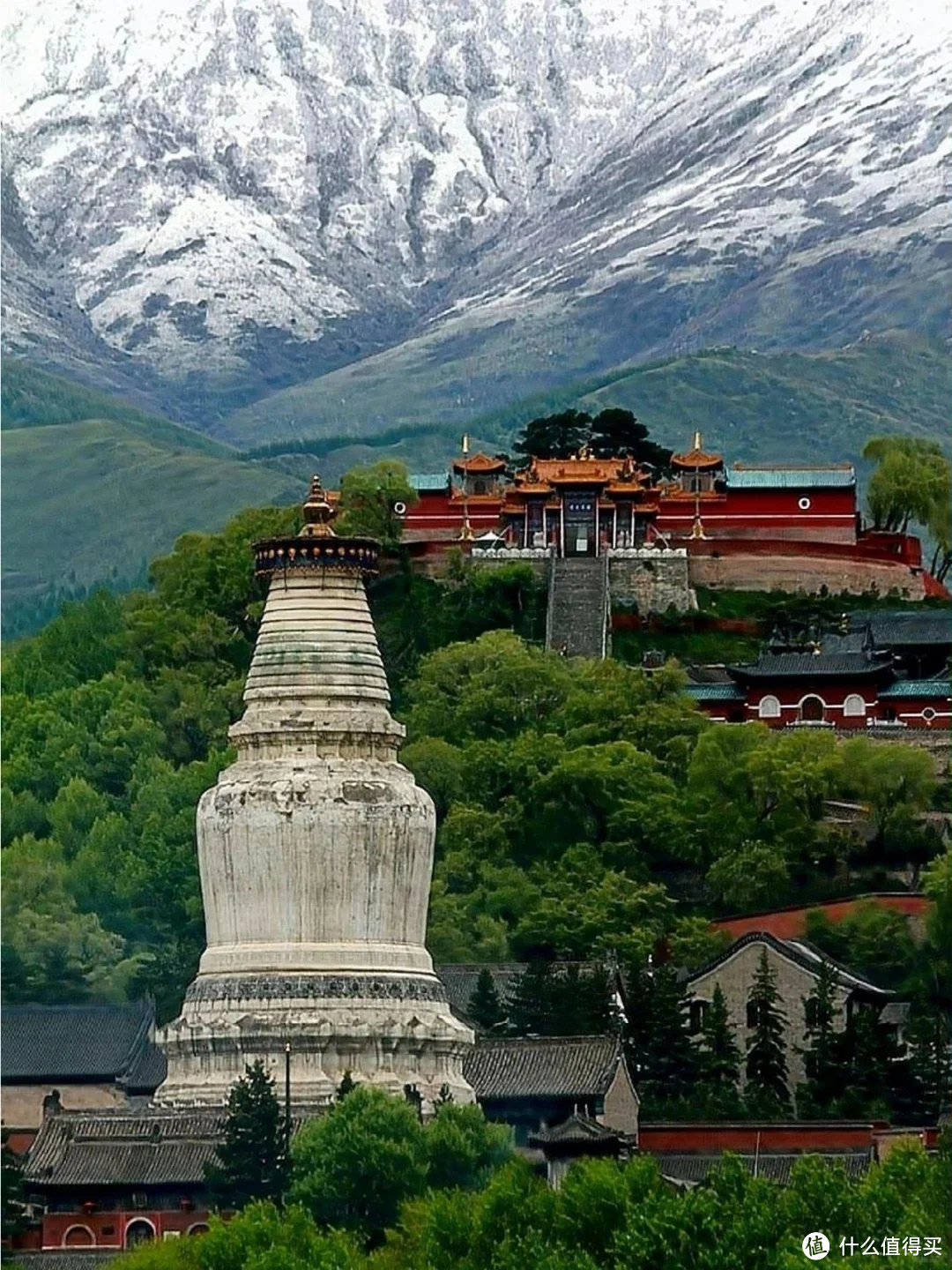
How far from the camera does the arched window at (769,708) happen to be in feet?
218

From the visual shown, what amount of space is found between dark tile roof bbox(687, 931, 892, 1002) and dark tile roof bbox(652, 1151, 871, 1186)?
7.58 meters

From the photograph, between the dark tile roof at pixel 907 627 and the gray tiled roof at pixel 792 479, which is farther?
the gray tiled roof at pixel 792 479

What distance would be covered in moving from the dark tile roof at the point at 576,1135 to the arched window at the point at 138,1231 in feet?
12.9

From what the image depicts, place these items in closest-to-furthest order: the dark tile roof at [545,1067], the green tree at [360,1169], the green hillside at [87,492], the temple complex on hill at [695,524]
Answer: the green tree at [360,1169] < the dark tile roof at [545,1067] < the temple complex on hill at [695,524] < the green hillside at [87,492]

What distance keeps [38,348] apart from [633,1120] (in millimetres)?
74055

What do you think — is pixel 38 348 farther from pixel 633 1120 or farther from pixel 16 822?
pixel 633 1120

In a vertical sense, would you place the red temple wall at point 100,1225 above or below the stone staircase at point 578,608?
below

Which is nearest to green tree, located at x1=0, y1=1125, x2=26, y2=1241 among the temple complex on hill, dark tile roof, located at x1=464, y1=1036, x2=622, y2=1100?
dark tile roof, located at x1=464, y1=1036, x2=622, y2=1100

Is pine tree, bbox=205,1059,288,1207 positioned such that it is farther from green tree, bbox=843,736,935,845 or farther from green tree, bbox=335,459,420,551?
green tree, bbox=335,459,420,551

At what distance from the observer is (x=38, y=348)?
379ft

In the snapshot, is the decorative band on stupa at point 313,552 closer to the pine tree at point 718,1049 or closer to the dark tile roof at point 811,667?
the pine tree at point 718,1049

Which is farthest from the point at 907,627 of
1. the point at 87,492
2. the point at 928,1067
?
→ the point at 87,492

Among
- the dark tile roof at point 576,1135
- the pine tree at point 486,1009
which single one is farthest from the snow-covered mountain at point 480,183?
the dark tile roof at point 576,1135

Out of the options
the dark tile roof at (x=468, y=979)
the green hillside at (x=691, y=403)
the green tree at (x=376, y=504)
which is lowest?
the dark tile roof at (x=468, y=979)
